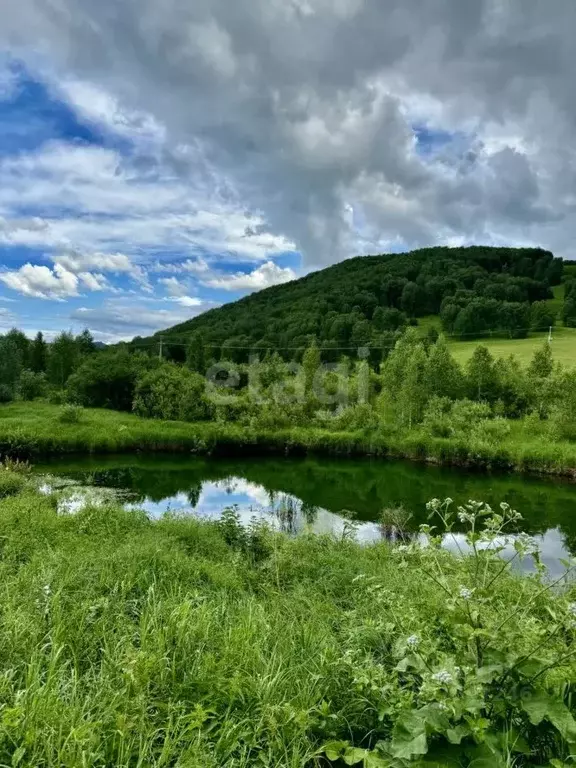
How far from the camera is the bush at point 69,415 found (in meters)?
29.4

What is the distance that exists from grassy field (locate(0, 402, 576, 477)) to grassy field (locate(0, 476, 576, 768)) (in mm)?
23579

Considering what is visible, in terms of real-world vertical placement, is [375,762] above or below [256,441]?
above

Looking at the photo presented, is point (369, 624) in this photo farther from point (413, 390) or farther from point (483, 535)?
point (413, 390)

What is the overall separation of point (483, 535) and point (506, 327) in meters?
61.0

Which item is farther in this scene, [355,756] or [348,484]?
[348,484]

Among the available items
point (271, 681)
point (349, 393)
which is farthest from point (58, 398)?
point (271, 681)

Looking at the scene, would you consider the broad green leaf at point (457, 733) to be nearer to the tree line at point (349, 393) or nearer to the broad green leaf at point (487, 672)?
the broad green leaf at point (487, 672)

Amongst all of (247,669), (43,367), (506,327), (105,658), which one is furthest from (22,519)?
(506,327)

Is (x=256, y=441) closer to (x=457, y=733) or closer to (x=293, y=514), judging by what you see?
(x=293, y=514)

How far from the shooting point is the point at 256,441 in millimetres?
32062

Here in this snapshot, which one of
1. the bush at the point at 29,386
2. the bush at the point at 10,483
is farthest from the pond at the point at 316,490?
the bush at the point at 29,386

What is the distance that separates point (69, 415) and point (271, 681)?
2905 centimetres

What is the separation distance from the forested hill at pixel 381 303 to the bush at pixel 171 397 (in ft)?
58.2

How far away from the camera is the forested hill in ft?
195
